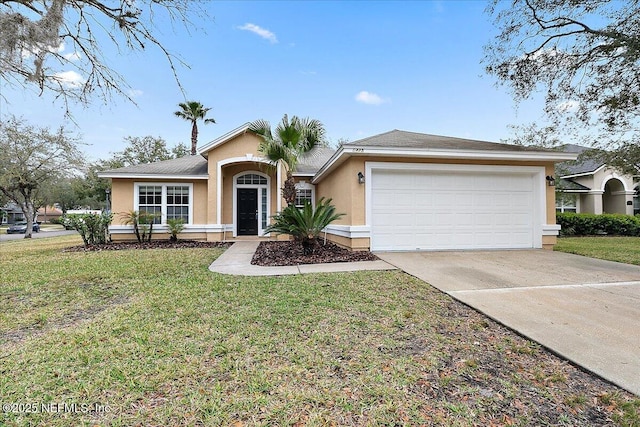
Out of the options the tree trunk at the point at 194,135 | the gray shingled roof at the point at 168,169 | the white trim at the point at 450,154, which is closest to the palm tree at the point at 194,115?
the tree trunk at the point at 194,135

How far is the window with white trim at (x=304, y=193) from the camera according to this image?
13.7 m

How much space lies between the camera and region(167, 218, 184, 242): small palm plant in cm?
1220

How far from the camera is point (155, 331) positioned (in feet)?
11.0

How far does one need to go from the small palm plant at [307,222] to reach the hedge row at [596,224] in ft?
46.5

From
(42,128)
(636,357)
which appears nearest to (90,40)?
(636,357)

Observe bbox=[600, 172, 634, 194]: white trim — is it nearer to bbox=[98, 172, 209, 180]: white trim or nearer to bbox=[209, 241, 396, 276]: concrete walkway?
bbox=[209, 241, 396, 276]: concrete walkway

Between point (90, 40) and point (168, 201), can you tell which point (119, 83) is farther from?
point (168, 201)

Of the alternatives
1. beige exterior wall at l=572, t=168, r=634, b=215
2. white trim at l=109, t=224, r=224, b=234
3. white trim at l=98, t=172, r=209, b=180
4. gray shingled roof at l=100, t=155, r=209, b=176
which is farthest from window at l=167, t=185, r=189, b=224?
beige exterior wall at l=572, t=168, r=634, b=215

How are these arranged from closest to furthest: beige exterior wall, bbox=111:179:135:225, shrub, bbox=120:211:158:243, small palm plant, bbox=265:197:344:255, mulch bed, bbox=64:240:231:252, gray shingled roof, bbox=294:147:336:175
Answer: small palm plant, bbox=265:197:344:255 < mulch bed, bbox=64:240:231:252 < shrub, bbox=120:211:158:243 < beige exterior wall, bbox=111:179:135:225 < gray shingled roof, bbox=294:147:336:175

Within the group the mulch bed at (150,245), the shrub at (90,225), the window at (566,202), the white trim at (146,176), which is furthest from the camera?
the window at (566,202)

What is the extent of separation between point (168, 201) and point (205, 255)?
16.7 ft

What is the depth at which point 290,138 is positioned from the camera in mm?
8758

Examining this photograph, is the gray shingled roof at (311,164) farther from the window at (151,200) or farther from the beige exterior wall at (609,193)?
the beige exterior wall at (609,193)

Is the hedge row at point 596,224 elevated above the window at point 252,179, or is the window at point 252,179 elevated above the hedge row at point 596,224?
the window at point 252,179
